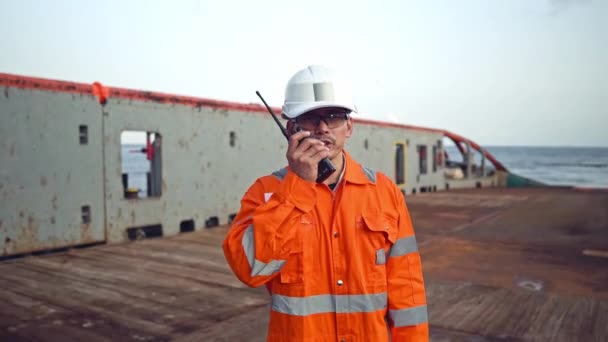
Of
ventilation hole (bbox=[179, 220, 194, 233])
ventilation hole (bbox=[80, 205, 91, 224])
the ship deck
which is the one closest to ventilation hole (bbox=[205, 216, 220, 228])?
ventilation hole (bbox=[179, 220, 194, 233])

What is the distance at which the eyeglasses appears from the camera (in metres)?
2.06

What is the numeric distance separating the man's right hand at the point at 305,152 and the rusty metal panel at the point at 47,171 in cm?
611

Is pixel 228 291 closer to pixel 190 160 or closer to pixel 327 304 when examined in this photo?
pixel 327 304

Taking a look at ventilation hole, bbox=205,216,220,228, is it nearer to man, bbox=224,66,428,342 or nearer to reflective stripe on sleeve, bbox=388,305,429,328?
man, bbox=224,66,428,342

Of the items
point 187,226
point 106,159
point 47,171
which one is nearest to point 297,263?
point 47,171

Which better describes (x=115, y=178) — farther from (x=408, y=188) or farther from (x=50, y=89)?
(x=408, y=188)

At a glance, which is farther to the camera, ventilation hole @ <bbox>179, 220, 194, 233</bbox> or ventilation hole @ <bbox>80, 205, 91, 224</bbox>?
ventilation hole @ <bbox>179, 220, 194, 233</bbox>

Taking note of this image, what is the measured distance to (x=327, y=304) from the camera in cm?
196

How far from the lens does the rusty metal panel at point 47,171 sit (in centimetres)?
640

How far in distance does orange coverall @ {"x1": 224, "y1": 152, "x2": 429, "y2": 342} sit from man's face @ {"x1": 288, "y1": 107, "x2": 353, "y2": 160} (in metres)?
0.14

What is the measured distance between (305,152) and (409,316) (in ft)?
2.85

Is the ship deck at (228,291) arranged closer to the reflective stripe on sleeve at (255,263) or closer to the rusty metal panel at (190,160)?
the rusty metal panel at (190,160)

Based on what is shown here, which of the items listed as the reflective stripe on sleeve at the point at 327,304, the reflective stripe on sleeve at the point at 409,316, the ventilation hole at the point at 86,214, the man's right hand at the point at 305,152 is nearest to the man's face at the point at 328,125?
the man's right hand at the point at 305,152

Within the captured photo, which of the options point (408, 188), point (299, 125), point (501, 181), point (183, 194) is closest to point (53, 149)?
point (183, 194)
